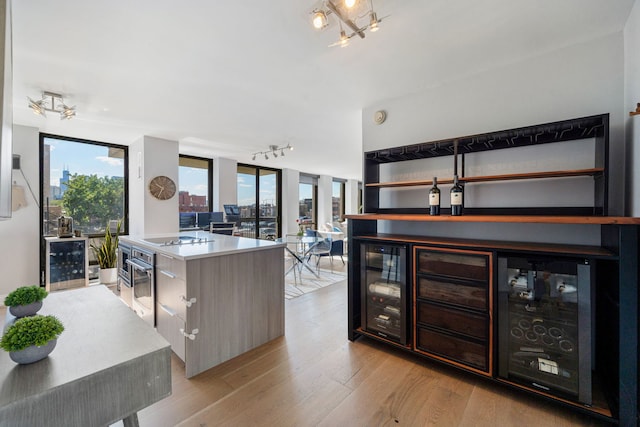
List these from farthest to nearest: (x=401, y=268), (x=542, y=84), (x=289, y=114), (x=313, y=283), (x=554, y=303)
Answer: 1. (x=313, y=283)
2. (x=289, y=114)
3. (x=401, y=268)
4. (x=542, y=84)
5. (x=554, y=303)

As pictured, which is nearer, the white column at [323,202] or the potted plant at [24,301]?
the potted plant at [24,301]

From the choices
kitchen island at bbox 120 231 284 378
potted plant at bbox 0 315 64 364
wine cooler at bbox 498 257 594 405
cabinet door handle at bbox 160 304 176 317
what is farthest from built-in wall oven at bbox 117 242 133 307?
wine cooler at bbox 498 257 594 405

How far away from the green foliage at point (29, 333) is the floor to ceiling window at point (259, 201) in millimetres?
5806

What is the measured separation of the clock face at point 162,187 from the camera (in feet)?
14.7

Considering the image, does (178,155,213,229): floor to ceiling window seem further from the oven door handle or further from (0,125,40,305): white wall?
the oven door handle

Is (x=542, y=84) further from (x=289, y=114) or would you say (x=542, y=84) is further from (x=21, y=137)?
(x=21, y=137)

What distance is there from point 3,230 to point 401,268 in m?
5.16

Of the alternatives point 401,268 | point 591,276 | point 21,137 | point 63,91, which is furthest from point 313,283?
point 21,137

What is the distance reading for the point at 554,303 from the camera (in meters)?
1.73

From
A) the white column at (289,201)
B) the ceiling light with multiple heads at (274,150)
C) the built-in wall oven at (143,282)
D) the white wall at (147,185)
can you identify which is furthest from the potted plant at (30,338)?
the white column at (289,201)

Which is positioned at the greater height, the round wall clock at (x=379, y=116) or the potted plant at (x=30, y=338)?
the round wall clock at (x=379, y=116)

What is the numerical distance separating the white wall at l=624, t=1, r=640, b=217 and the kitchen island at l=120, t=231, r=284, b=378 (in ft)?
8.48

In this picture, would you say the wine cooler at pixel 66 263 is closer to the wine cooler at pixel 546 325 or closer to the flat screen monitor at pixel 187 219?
the flat screen monitor at pixel 187 219

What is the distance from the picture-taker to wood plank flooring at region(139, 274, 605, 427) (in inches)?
64.7
